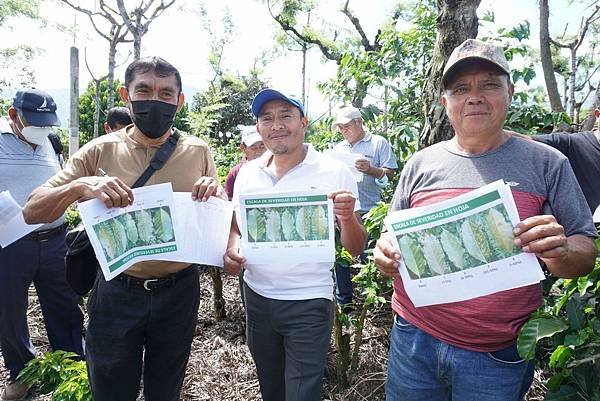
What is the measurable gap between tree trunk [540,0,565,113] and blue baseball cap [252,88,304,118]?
8.87 m

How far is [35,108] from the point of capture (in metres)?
2.83

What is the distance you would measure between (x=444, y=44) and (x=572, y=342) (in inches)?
70.8

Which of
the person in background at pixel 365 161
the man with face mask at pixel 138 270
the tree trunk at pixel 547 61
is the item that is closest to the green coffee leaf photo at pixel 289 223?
the man with face mask at pixel 138 270

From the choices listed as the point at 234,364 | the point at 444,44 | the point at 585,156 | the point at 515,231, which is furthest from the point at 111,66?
the point at 515,231

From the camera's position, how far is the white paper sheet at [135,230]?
1.67 metres

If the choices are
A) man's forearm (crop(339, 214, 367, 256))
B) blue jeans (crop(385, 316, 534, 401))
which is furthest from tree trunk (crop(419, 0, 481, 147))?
blue jeans (crop(385, 316, 534, 401))

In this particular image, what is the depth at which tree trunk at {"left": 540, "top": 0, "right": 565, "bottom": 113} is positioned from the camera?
391 inches

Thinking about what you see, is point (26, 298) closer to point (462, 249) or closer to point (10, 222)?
point (10, 222)

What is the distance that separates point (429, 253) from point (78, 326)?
289cm

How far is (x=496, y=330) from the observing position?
4.37 feet

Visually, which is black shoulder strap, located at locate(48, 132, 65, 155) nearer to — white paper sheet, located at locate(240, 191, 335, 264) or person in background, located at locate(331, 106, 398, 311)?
white paper sheet, located at locate(240, 191, 335, 264)

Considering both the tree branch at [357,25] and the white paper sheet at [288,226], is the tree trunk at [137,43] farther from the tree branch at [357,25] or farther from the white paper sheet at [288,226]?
the white paper sheet at [288,226]

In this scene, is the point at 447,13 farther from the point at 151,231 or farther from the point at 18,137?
the point at 18,137

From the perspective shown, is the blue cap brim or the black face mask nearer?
the black face mask
